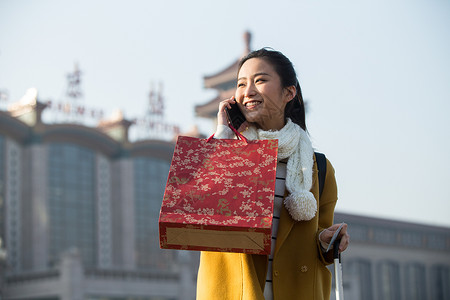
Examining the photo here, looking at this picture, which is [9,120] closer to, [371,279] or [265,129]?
[371,279]

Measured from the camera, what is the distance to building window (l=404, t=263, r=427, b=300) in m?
52.4

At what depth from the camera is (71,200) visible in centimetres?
4203

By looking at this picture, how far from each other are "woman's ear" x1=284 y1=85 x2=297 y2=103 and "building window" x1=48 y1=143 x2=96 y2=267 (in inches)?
1527

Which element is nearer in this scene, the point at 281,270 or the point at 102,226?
the point at 281,270

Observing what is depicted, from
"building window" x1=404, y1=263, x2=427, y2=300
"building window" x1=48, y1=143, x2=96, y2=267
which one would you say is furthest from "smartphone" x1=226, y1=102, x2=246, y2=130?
"building window" x1=404, y1=263, x2=427, y2=300

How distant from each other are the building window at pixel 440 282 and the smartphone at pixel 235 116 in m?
54.8

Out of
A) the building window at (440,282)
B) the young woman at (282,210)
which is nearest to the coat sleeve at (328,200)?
the young woman at (282,210)

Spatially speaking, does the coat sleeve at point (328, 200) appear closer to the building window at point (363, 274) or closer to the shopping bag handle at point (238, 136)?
the shopping bag handle at point (238, 136)

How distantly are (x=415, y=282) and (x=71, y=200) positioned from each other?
26492 mm

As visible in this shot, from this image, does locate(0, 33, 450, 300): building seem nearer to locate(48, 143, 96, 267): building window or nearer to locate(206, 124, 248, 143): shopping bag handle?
locate(48, 143, 96, 267): building window

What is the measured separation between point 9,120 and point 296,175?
3769 centimetres

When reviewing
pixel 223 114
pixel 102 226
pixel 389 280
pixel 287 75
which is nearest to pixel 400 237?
pixel 389 280

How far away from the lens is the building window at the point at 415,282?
172ft

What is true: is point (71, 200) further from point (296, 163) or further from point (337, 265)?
point (337, 265)
